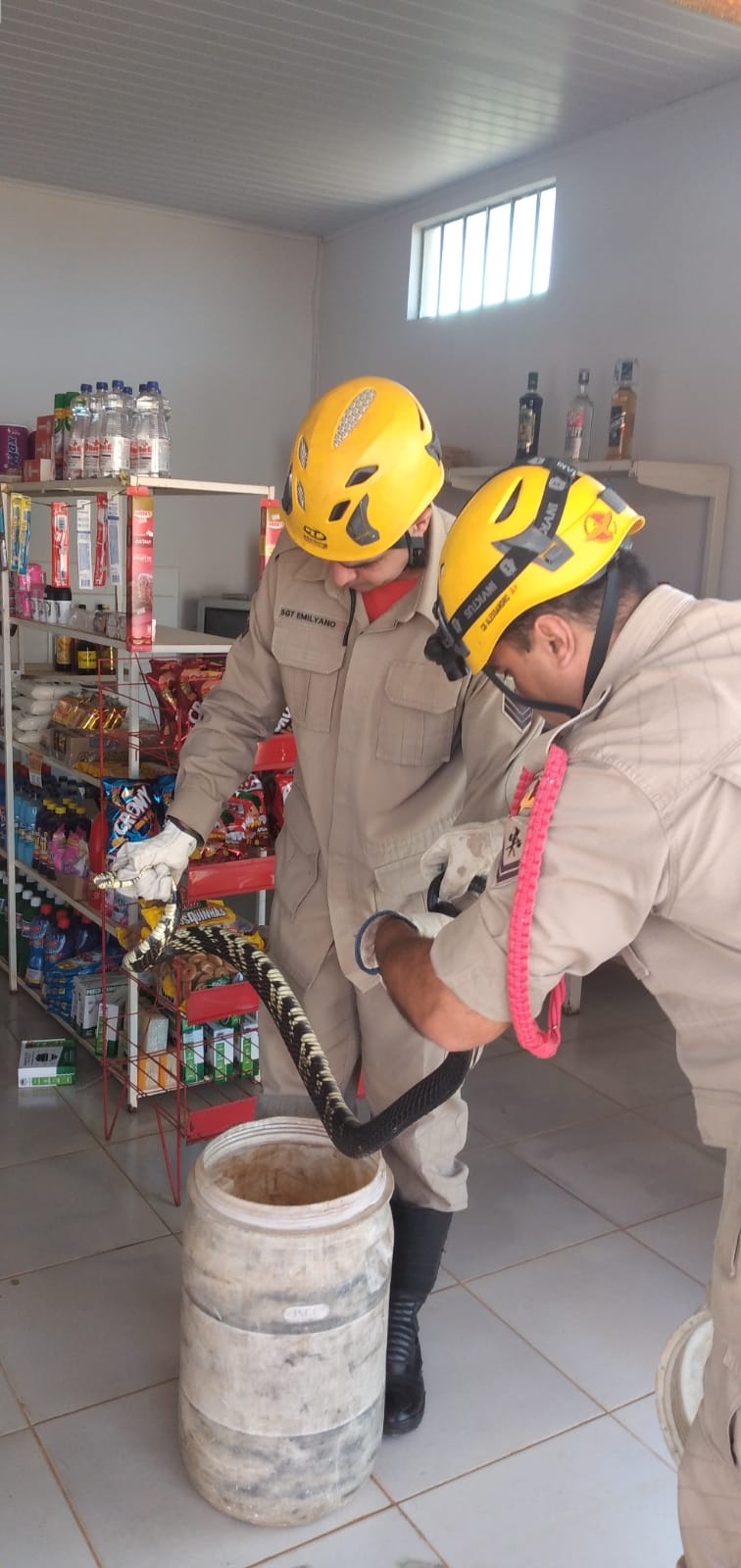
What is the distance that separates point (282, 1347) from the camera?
1667 millimetres

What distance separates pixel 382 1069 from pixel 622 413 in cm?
287

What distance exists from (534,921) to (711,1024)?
25 cm

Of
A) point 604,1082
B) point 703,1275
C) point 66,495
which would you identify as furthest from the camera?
point 66,495

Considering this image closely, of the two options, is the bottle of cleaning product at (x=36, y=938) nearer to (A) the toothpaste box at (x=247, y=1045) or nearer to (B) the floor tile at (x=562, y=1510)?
(A) the toothpaste box at (x=247, y=1045)

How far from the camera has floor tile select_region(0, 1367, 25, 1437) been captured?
1.96 m

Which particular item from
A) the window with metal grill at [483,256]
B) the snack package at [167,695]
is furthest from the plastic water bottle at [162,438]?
the window with metal grill at [483,256]

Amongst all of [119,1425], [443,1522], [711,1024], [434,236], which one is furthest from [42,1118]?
[434,236]

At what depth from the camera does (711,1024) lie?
1.19 meters

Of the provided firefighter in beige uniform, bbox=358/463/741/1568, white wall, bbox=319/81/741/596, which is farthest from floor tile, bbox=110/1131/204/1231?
white wall, bbox=319/81/741/596

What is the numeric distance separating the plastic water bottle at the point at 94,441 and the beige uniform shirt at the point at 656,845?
2078mm

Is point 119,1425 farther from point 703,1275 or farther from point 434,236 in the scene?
point 434,236

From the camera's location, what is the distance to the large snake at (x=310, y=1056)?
5.09 feet

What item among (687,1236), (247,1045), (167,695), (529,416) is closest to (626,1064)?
(687,1236)

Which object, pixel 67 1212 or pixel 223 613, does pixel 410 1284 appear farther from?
pixel 223 613
